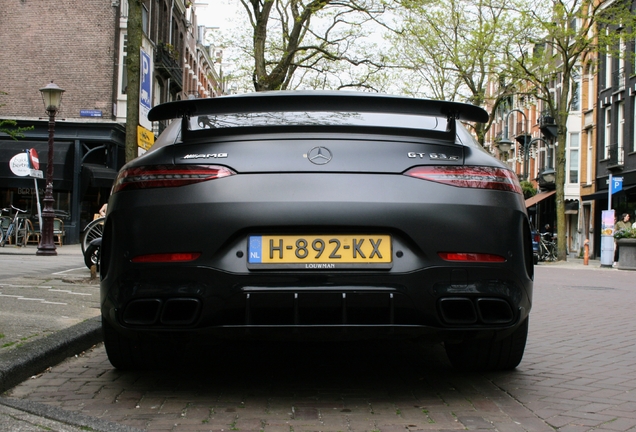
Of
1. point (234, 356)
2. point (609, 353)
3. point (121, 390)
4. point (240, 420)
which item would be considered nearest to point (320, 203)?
point (240, 420)

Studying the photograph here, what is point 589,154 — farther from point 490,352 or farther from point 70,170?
point 490,352

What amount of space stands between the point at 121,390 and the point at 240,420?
2.84ft

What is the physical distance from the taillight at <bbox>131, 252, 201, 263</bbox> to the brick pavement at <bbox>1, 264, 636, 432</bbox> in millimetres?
670

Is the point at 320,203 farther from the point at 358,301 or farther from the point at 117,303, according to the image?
the point at 117,303

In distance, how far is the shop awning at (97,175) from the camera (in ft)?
87.1

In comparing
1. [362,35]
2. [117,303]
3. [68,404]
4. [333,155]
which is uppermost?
[362,35]

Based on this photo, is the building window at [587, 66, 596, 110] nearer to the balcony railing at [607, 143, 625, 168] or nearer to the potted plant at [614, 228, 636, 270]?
the balcony railing at [607, 143, 625, 168]

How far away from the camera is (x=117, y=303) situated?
3555 millimetres

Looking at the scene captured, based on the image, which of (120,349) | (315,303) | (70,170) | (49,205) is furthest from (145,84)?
(70,170)

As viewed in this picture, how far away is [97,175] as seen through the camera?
1047 inches

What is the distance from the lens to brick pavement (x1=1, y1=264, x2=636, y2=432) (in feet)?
11.1

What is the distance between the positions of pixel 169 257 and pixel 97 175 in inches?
951

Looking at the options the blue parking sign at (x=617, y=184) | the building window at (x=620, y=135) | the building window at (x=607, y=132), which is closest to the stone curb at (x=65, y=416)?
the blue parking sign at (x=617, y=184)

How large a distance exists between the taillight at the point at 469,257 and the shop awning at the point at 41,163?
2462 cm
